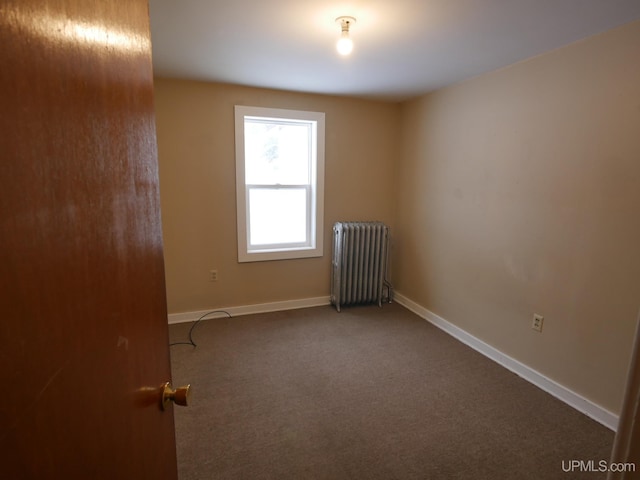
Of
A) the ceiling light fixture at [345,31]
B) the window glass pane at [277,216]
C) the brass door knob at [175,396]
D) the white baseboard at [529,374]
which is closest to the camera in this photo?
the brass door knob at [175,396]

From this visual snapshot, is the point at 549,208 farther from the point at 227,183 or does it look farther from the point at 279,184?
the point at 227,183

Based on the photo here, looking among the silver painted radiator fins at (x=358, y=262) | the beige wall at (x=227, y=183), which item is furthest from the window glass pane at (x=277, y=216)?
the silver painted radiator fins at (x=358, y=262)

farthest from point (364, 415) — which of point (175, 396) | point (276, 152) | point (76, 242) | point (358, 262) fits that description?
point (276, 152)

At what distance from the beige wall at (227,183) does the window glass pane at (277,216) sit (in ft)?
0.77

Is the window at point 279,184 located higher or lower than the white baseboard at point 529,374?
higher

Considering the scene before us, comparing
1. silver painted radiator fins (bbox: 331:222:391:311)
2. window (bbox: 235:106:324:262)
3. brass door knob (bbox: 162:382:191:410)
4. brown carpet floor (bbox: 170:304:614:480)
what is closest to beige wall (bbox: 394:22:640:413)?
brown carpet floor (bbox: 170:304:614:480)

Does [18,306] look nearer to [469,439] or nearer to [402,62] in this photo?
[469,439]

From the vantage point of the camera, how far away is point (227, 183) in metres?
3.24

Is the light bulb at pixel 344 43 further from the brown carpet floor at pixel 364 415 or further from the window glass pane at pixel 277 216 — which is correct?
the brown carpet floor at pixel 364 415

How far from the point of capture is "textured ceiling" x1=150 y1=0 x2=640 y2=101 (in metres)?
1.69

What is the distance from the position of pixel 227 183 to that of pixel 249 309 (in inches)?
52.6

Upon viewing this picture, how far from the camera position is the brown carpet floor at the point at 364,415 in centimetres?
164

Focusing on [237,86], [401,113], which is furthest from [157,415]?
[401,113]

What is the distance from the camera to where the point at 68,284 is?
17.1 inches
